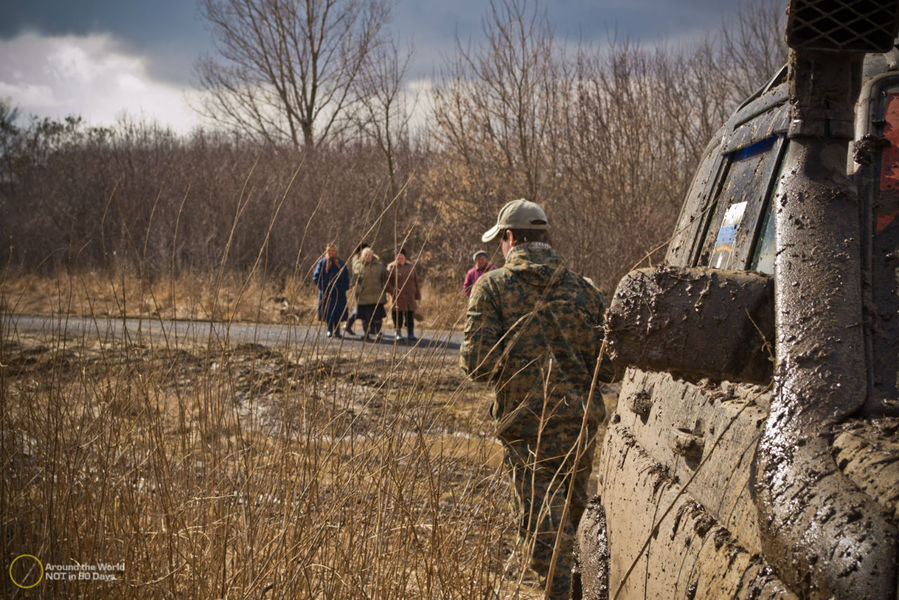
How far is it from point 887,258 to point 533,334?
174cm

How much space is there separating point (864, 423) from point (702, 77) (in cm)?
1541

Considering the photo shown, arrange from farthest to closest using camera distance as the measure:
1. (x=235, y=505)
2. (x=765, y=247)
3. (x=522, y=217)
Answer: (x=522, y=217), (x=235, y=505), (x=765, y=247)

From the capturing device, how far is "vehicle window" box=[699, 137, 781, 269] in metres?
1.84

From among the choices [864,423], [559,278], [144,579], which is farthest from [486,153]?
[864,423]

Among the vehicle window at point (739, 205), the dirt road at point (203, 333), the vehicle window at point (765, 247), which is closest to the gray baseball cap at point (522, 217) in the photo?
the dirt road at point (203, 333)

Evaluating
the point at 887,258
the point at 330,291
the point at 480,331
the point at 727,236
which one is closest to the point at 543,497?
the point at 480,331

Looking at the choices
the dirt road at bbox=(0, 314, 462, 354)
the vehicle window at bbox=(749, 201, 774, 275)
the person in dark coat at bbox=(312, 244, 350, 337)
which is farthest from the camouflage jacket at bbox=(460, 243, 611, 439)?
the vehicle window at bbox=(749, 201, 774, 275)

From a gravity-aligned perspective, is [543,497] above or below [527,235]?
below

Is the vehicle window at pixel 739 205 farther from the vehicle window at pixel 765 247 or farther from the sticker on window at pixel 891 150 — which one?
the sticker on window at pixel 891 150

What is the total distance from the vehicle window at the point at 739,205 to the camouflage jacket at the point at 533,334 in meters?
0.88

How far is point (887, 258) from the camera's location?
1.32 meters

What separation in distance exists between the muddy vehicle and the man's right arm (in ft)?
4.06

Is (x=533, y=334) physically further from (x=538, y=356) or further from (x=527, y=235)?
(x=527, y=235)

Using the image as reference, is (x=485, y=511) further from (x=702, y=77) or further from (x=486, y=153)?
(x=702, y=77)
